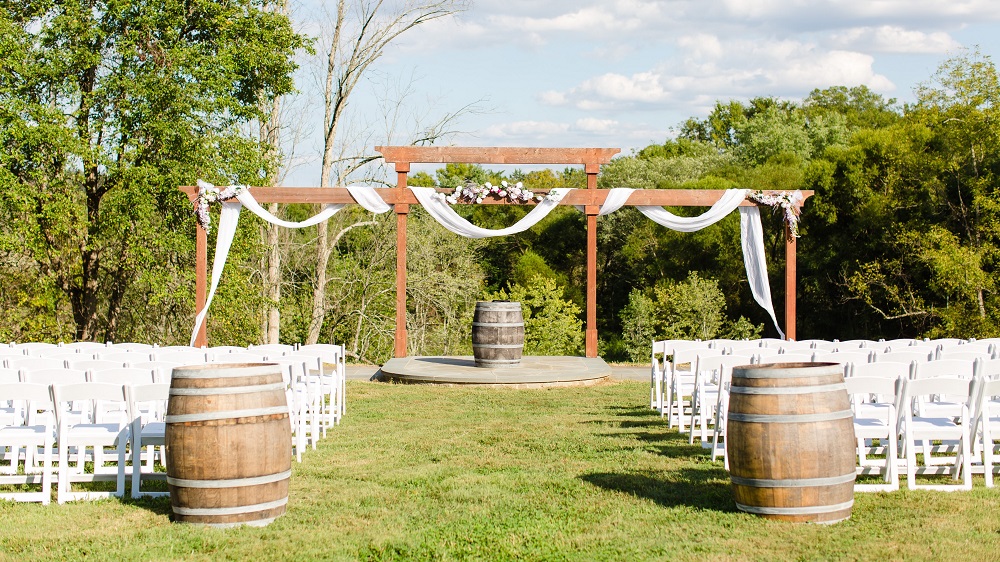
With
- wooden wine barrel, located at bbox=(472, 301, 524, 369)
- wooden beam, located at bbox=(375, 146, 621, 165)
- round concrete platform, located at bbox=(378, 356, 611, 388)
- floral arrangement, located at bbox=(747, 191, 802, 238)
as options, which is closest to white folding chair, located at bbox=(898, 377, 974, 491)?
round concrete platform, located at bbox=(378, 356, 611, 388)

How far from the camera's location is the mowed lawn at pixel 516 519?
4.74m

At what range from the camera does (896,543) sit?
4.78 meters

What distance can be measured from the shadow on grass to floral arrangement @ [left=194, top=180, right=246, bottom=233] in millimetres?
9850

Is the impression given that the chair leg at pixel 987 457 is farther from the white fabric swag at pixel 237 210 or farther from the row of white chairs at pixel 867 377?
the white fabric swag at pixel 237 210

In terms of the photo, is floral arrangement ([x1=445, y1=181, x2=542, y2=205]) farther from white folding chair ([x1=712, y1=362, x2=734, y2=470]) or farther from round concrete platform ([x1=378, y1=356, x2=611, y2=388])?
white folding chair ([x1=712, y1=362, x2=734, y2=470])

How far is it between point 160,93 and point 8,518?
1185cm

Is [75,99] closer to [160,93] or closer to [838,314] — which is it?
[160,93]

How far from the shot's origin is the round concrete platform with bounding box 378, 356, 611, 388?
12.7m

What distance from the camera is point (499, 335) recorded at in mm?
13656

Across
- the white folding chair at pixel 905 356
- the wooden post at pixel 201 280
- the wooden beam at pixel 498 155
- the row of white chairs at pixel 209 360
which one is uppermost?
the wooden beam at pixel 498 155

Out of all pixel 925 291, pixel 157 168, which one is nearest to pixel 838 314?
pixel 925 291

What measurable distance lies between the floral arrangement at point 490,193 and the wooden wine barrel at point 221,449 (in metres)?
9.76

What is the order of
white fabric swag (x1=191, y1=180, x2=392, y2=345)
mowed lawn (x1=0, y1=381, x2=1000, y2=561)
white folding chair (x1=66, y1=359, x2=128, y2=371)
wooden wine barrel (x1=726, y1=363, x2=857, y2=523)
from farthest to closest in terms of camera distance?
1. white fabric swag (x1=191, y1=180, x2=392, y2=345)
2. white folding chair (x1=66, y1=359, x2=128, y2=371)
3. wooden wine barrel (x1=726, y1=363, x2=857, y2=523)
4. mowed lawn (x1=0, y1=381, x2=1000, y2=561)

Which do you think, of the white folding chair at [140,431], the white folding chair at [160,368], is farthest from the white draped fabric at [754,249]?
the white folding chair at [140,431]
